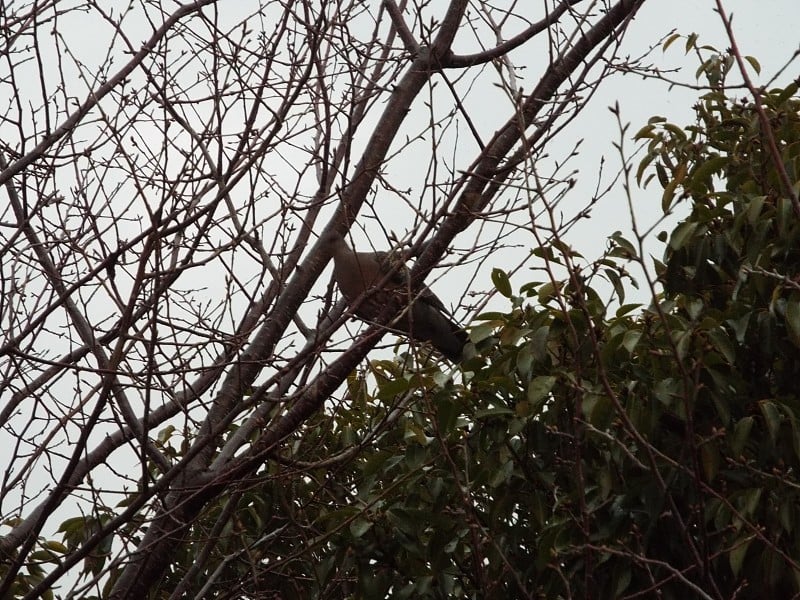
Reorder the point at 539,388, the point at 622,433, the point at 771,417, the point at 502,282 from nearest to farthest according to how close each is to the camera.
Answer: the point at 771,417, the point at 539,388, the point at 622,433, the point at 502,282

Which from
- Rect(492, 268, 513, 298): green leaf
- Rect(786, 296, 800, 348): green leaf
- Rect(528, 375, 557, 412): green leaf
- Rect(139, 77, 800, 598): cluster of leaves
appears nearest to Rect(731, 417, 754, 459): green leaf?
Rect(139, 77, 800, 598): cluster of leaves

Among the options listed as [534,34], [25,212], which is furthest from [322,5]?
[25,212]

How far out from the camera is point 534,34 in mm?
3082

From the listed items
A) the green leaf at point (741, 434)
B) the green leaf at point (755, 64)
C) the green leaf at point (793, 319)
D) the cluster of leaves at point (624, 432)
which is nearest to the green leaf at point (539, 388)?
the cluster of leaves at point (624, 432)

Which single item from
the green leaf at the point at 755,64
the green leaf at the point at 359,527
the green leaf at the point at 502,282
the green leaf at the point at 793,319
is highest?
the green leaf at the point at 755,64

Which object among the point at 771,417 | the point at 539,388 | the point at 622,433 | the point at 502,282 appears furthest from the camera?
the point at 502,282

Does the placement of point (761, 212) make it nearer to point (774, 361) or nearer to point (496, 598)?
point (774, 361)

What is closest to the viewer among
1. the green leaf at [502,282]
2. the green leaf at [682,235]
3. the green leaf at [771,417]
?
the green leaf at [771,417]

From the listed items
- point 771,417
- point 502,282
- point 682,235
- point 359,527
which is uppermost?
point 502,282

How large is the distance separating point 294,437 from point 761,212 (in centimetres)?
169

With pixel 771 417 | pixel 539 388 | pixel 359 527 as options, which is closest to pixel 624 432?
pixel 539 388

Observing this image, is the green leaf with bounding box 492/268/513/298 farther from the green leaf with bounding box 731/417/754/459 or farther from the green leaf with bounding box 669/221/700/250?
the green leaf with bounding box 731/417/754/459

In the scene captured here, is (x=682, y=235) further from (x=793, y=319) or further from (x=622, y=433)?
(x=622, y=433)

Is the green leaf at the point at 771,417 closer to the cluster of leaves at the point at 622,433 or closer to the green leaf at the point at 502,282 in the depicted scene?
the cluster of leaves at the point at 622,433
